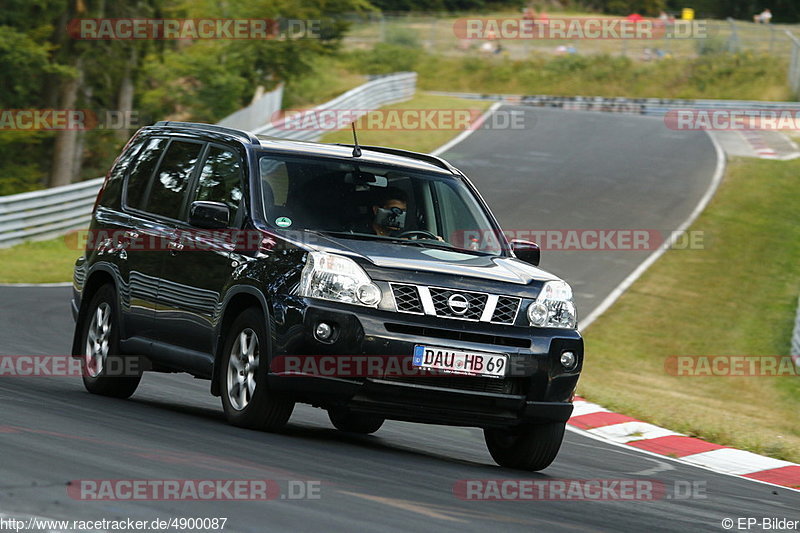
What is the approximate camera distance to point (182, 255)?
9.28 metres

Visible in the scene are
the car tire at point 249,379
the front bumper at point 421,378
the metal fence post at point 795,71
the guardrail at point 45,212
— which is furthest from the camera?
the metal fence post at point 795,71

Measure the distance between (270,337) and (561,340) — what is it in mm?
1753

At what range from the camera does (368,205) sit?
9.05m

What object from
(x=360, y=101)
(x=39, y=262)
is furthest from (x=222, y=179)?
(x=360, y=101)

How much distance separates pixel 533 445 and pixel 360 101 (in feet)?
107

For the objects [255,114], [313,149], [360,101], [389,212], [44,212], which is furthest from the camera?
[360,101]

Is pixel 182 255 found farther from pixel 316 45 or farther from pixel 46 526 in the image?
pixel 316 45

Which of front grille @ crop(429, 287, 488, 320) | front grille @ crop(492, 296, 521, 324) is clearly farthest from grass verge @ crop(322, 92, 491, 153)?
front grille @ crop(429, 287, 488, 320)

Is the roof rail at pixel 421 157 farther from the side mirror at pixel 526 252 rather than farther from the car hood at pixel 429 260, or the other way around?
the car hood at pixel 429 260

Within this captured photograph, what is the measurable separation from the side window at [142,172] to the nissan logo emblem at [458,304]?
2.95 metres

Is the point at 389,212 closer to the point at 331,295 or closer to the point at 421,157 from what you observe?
the point at 421,157

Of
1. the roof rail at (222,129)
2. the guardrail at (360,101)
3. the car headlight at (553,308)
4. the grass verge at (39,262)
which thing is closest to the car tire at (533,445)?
the car headlight at (553,308)

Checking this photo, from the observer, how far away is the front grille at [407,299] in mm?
8086

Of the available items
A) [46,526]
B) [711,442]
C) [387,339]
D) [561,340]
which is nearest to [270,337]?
[387,339]
